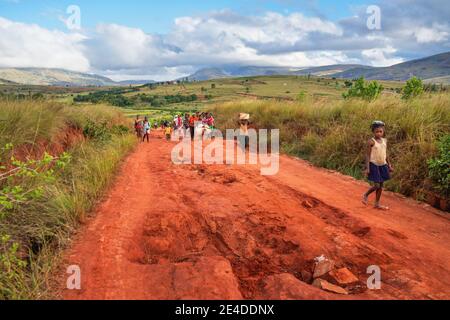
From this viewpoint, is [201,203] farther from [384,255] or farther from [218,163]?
[218,163]

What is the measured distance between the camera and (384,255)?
435cm

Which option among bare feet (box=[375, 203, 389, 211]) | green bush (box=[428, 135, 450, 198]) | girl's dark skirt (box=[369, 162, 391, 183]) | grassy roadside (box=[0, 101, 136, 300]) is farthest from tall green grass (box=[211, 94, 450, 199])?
grassy roadside (box=[0, 101, 136, 300])

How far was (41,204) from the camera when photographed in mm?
4949

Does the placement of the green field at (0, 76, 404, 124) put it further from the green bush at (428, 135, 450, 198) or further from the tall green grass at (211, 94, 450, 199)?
the green bush at (428, 135, 450, 198)

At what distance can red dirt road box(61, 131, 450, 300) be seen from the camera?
350 cm

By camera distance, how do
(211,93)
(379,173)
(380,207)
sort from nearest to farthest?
(380,207), (379,173), (211,93)

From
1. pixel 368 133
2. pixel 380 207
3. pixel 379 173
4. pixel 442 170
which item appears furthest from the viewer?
pixel 368 133

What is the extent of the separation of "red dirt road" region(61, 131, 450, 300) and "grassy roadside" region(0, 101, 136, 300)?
0.25m

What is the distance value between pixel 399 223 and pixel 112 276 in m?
4.21

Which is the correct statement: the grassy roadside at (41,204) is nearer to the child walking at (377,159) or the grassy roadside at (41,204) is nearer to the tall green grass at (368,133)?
the child walking at (377,159)

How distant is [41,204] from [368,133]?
801 centimetres

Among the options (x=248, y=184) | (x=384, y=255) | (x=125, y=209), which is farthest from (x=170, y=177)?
(x=384, y=255)

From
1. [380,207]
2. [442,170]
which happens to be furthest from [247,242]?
[442,170]

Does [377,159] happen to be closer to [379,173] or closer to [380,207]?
[379,173]
